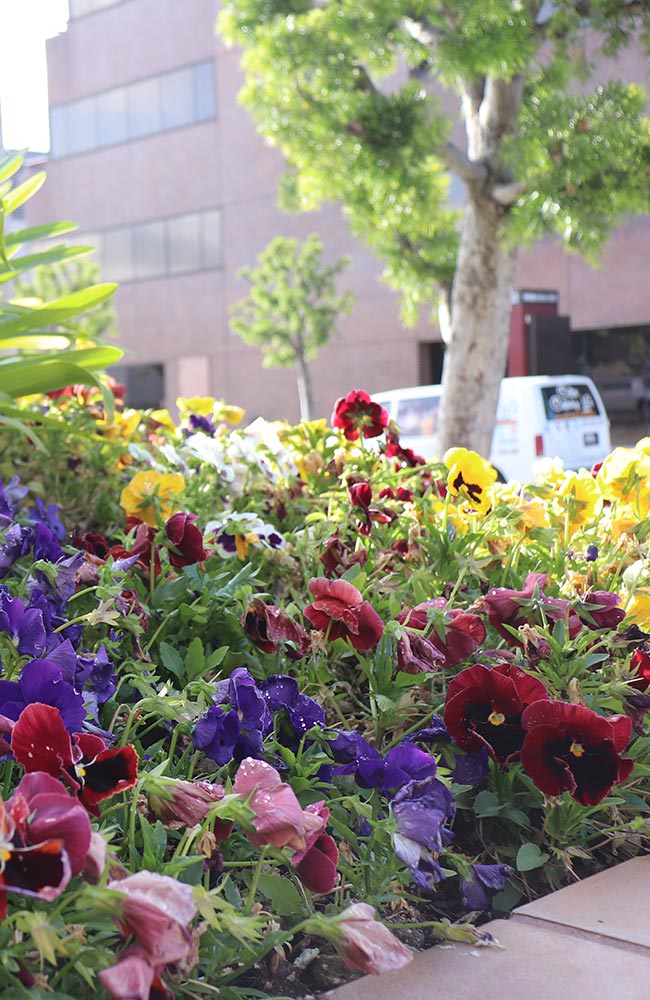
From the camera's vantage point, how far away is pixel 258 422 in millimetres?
3289

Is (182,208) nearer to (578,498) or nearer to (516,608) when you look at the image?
(578,498)

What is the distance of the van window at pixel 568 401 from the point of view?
12812mm

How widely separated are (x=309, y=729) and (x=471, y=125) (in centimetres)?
781

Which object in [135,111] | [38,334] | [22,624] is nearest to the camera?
[22,624]

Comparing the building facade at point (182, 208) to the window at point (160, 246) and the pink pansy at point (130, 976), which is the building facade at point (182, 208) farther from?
the pink pansy at point (130, 976)

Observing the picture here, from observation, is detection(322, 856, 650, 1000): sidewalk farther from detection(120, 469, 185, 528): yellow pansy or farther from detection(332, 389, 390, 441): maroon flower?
detection(332, 389, 390, 441): maroon flower

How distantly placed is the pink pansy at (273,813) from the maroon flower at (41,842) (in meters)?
0.22

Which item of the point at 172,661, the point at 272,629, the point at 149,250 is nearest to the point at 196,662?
the point at 172,661

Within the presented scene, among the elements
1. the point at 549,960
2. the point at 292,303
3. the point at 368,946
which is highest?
the point at 292,303

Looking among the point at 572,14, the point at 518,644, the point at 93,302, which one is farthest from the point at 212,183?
the point at 518,644

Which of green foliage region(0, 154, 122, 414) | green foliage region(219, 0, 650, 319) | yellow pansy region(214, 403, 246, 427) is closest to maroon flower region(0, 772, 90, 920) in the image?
green foliage region(0, 154, 122, 414)

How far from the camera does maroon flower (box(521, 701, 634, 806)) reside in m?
1.52

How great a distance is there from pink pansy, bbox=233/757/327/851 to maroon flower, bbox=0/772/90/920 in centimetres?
22

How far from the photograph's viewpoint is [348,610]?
167 cm
